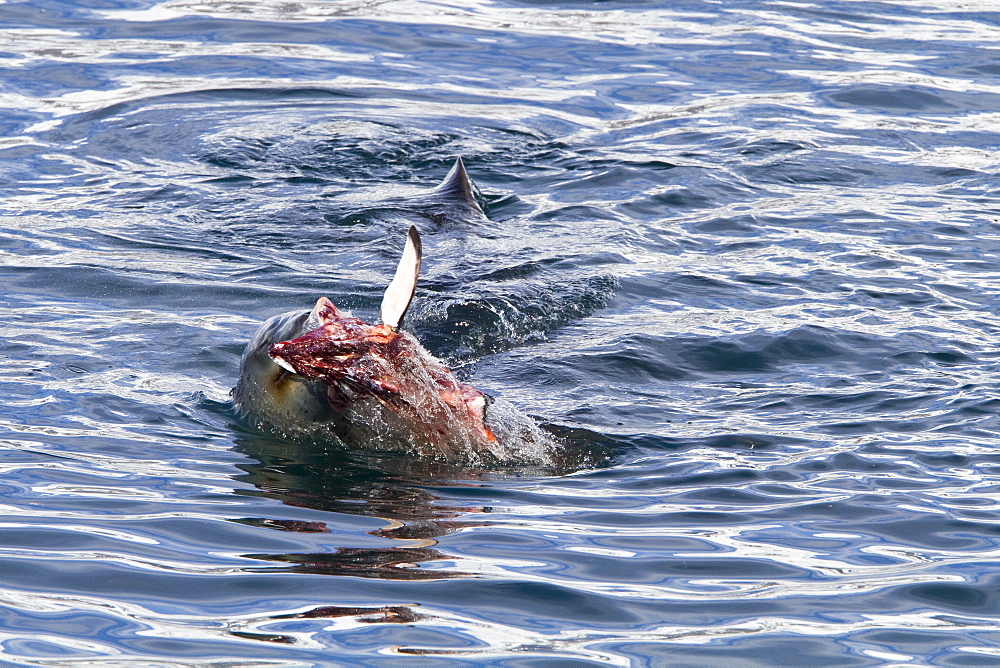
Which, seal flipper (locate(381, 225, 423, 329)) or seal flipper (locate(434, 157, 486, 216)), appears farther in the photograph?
seal flipper (locate(434, 157, 486, 216))

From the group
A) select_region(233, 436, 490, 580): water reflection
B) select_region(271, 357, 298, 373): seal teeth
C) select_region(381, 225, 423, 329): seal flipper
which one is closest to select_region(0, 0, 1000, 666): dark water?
select_region(233, 436, 490, 580): water reflection

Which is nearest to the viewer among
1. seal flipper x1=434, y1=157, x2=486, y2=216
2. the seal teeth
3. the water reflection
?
the water reflection

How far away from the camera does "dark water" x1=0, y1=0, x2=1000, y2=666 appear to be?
4148mm

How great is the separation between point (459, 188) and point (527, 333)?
7.39 feet

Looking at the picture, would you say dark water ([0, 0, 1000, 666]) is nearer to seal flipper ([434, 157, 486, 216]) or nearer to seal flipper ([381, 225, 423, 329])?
seal flipper ([434, 157, 486, 216])

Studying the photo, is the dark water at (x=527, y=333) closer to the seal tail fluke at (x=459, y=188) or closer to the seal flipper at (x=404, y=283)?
the seal tail fluke at (x=459, y=188)

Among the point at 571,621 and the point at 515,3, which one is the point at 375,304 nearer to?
the point at 571,621

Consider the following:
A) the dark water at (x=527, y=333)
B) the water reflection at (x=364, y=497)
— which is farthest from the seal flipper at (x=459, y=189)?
the water reflection at (x=364, y=497)

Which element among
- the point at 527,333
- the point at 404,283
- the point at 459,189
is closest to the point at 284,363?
the point at 404,283

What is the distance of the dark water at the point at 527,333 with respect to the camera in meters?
4.15

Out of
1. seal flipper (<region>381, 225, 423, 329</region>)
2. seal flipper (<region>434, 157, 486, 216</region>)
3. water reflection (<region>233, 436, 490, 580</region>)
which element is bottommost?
water reflection (<region>233, 436, 490, 580</region>)

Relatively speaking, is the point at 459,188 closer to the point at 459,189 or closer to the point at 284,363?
the point at 459,189

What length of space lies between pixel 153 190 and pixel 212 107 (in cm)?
288

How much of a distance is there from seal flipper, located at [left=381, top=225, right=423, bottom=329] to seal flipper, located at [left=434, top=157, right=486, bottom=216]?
4.78 meters
